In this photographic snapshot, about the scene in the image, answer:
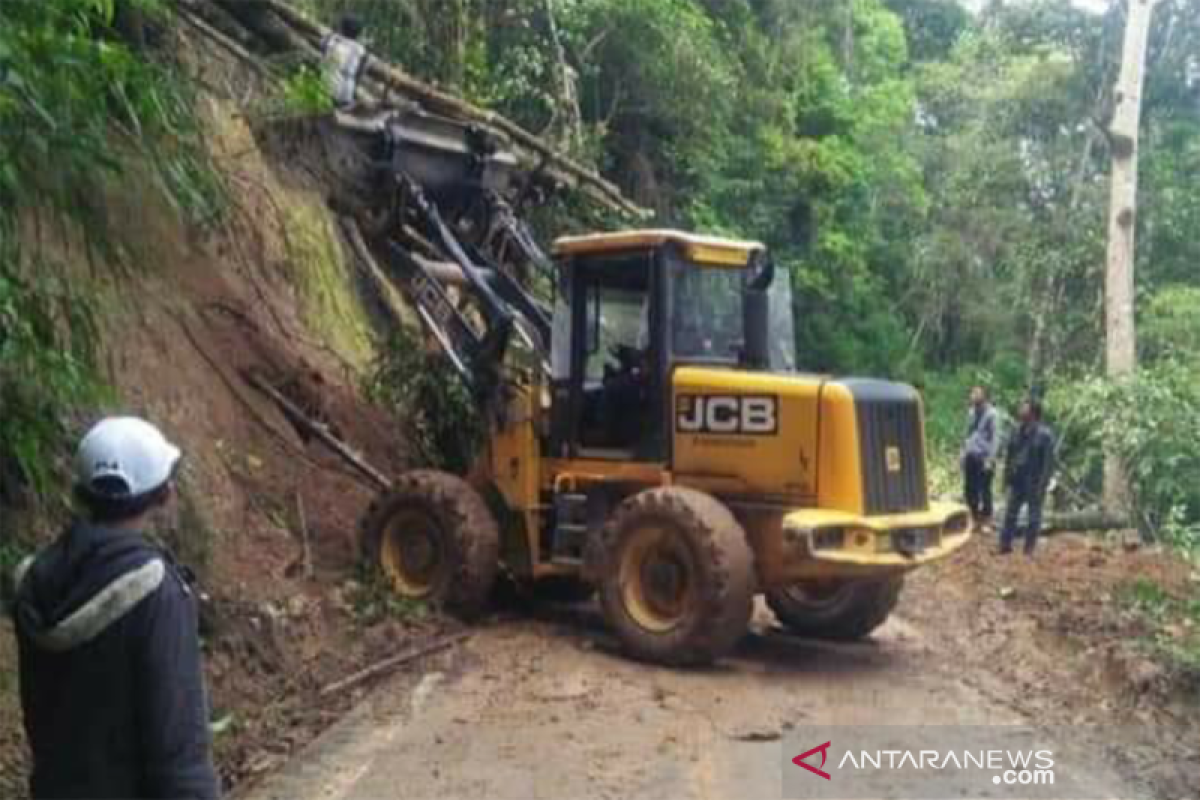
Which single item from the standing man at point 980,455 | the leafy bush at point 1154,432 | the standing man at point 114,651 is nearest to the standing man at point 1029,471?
the standing man at point 980,455

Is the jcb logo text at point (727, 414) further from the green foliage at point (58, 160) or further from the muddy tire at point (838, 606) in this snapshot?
the green foliage at point (58, 160)

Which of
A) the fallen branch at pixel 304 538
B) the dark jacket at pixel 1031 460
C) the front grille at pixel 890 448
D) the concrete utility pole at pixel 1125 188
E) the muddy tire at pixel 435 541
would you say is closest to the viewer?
the front grille at pixel 890 448

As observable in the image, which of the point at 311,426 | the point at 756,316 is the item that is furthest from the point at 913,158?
the point at 756,316

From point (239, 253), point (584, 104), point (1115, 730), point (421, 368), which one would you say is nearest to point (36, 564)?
point (1115, 730)

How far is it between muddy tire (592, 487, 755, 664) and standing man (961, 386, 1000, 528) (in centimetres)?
860

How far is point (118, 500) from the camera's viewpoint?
3498 millimetres

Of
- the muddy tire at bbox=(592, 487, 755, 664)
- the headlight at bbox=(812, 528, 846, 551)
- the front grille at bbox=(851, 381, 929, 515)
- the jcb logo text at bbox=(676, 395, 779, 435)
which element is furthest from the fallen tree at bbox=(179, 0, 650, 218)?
the headlight at bbox=(812, 528, 846, 551)

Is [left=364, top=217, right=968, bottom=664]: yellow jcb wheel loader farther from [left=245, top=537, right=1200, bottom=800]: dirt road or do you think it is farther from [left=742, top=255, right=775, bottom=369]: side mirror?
[left=245, top=537, right=1200, bottom=800]: dirt road

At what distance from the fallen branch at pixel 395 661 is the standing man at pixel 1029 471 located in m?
7.47

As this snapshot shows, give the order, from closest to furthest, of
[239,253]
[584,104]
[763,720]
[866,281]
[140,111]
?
[140,111] → [763,720] → [239,253] → [584,104] → [866,281]

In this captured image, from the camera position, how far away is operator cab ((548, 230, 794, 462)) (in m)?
9.84

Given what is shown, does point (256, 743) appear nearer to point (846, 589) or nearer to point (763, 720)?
point (763, 720)

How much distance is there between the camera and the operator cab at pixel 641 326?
9.84 m

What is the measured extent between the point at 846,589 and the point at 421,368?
145 inches
